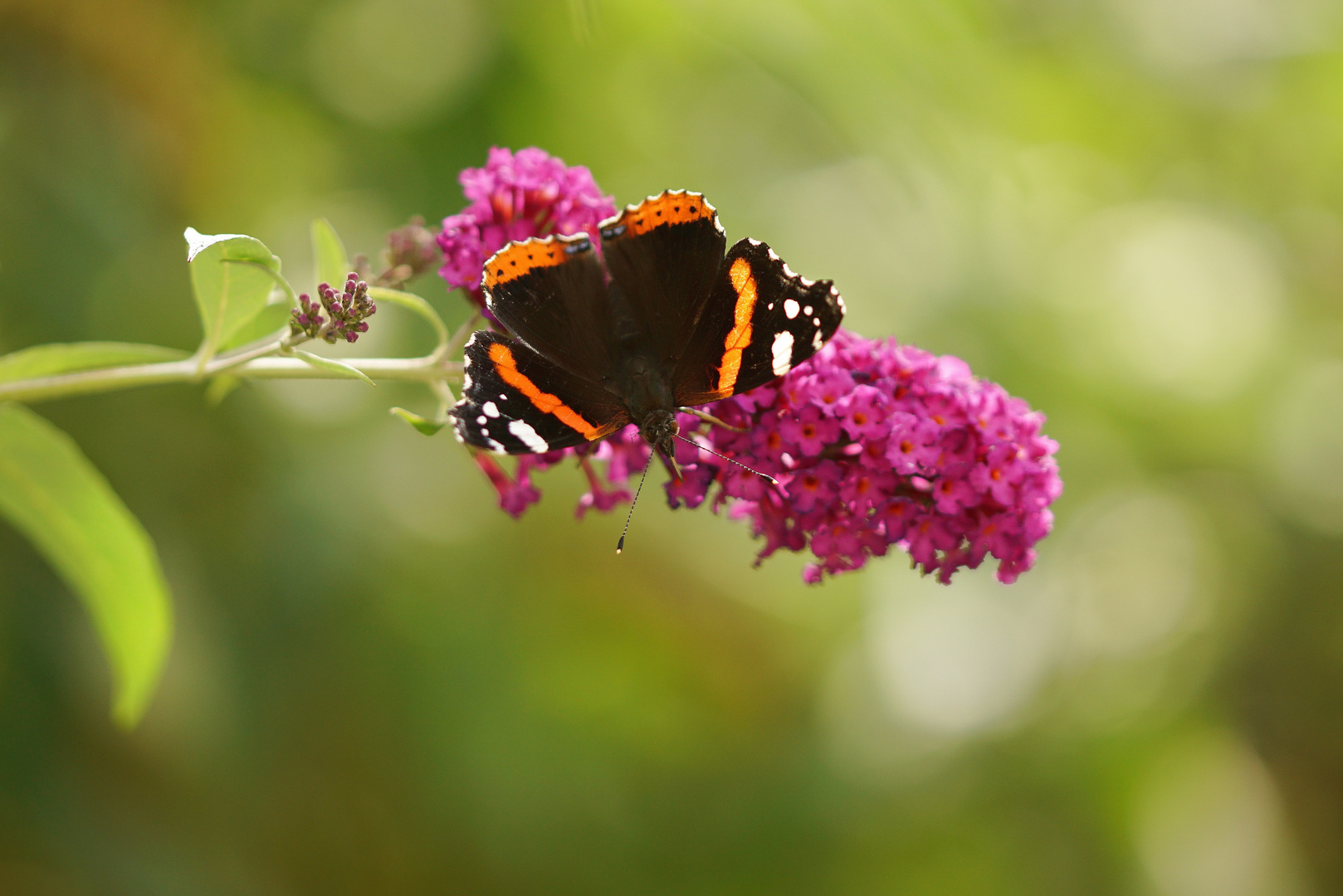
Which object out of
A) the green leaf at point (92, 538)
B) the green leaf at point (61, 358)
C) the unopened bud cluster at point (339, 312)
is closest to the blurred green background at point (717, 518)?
the green leaf at point (92, 538)

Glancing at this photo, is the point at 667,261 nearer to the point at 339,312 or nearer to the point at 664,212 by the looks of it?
the point at 664,212

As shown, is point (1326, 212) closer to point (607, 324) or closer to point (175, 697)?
point (607, 324)

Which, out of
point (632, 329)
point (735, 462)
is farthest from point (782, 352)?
point (632, 329)

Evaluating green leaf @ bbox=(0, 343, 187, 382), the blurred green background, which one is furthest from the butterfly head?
the blurred green background


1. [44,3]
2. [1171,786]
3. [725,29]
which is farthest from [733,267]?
[1171,786]

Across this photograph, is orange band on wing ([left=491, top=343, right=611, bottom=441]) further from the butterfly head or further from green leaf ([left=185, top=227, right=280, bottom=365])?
green leaf ([left=185, top=227, right=280, bottom=365])

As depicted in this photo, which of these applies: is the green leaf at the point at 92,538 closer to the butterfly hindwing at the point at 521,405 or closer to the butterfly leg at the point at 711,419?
the butterfly hindwing at the point at 521,405
